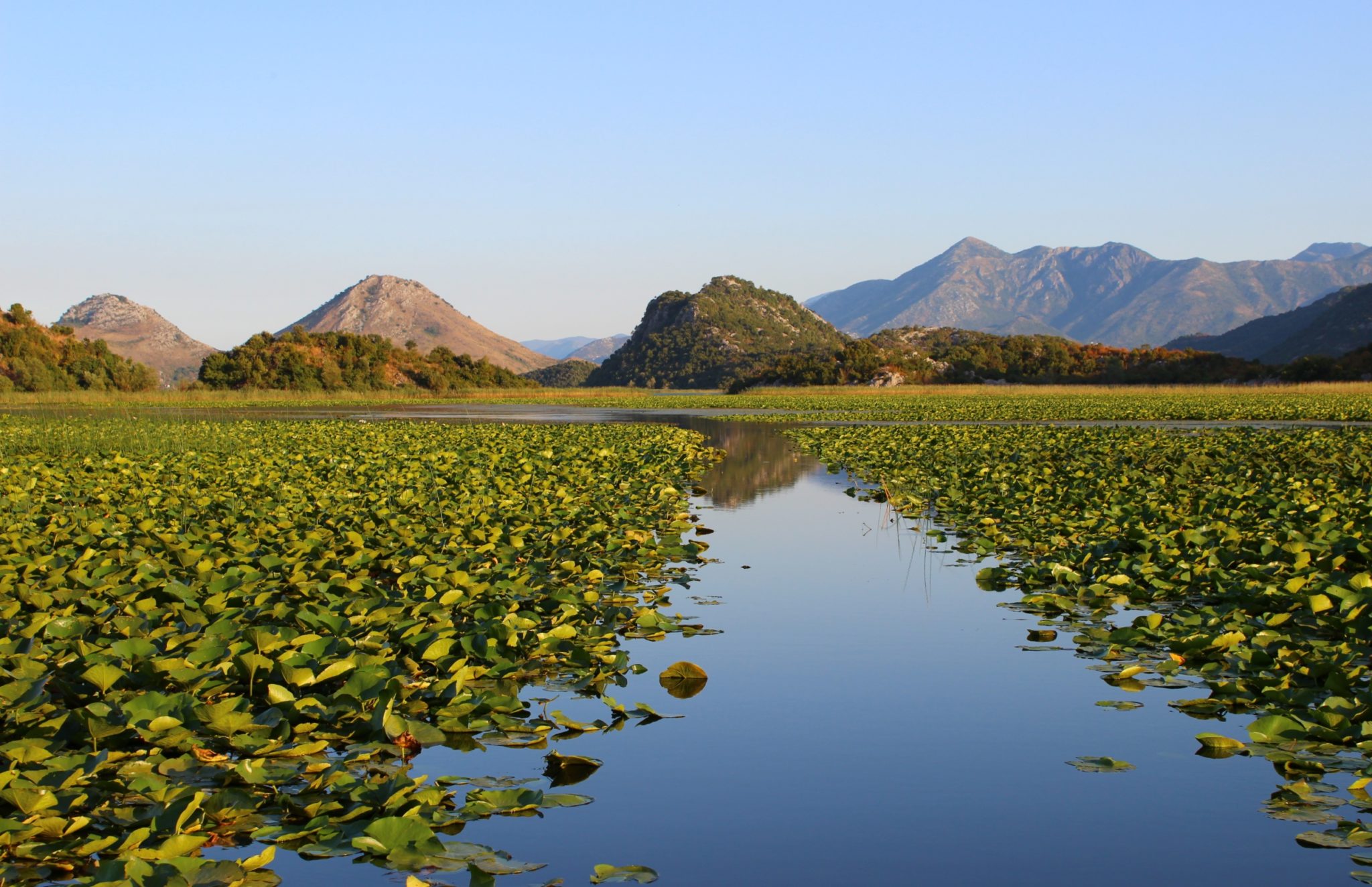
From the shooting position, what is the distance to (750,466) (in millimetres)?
24531

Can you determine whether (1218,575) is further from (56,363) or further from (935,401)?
(56,363)

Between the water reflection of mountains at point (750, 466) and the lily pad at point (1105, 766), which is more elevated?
the water reflection of mountains at point (750, 466)

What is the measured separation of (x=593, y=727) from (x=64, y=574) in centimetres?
483

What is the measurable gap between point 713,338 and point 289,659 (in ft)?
527

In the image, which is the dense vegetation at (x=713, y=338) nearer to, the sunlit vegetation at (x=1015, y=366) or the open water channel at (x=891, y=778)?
the sunlit vegetation at (x=1015, y=366)

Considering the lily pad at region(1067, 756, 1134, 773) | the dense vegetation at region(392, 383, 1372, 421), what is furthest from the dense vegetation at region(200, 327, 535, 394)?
the lily pad at region(1067, 756, 1134, 773)

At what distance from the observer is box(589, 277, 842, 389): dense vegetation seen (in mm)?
159000

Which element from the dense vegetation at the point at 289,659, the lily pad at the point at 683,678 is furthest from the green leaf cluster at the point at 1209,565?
the dense vegetation at the point at 289,659

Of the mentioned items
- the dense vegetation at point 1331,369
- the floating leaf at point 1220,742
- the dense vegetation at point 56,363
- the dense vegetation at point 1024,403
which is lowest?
the floating leaf at point 1220,742

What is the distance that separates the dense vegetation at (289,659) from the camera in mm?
4344

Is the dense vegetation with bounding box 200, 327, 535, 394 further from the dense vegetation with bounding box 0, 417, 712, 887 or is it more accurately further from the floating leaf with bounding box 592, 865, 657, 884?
the floating leaf with bounding box 592, 865, 657, 884

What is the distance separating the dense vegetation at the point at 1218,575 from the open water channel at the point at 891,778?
0.26 meters

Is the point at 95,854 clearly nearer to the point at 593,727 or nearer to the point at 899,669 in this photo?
the point at 593,727

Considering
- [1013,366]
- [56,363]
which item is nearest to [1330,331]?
[1013,366]
